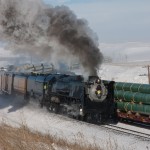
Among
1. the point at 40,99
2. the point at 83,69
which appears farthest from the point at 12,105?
the point at 83,69

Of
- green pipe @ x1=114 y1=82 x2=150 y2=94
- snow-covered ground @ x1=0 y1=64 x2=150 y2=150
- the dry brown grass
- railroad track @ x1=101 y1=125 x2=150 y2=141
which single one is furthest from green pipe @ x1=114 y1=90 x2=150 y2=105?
the dry brown grass

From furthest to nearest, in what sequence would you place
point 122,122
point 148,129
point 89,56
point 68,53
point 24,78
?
point 24,78
point 68,53
point 89,56
point 122,122
point 148,129

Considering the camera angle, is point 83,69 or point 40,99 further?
point 40,99

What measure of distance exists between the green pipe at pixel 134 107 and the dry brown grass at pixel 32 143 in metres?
7.28

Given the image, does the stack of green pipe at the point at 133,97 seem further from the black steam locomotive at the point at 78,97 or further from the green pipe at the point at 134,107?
the black steam locomotive at the point at 78,97

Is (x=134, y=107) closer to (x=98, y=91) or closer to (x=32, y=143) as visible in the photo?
(x=98, y=91)

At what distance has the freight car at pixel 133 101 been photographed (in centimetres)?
2294

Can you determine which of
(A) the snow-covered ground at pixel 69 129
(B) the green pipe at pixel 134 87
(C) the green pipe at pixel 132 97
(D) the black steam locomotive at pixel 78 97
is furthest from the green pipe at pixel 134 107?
(A) the snow-covered ground at pixel 69 129

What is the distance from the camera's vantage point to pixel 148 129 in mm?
22453

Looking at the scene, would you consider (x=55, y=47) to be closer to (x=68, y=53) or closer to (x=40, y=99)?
(x=68, y=53)

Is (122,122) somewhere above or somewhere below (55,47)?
below

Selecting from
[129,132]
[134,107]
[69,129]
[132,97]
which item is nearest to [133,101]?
[132,97]

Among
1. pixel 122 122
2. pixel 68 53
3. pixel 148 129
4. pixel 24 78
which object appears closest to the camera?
pixel 148 129

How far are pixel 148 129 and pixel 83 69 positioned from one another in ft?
21.6
